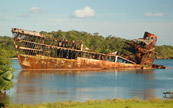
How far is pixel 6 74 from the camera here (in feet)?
36.1

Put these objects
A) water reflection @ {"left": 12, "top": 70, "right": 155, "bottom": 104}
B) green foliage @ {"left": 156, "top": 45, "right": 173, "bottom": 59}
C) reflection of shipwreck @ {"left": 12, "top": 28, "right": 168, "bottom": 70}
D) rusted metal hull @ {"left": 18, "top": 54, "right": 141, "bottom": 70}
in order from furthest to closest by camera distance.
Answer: green foliage @ {"left": 156, "top": 45, "right": 173, "bottom": 59} → rusted metal hull @ {"left": 18, "top": 54, "right": 141, "bottom": 70} → reflection of shipwreck @ {"left": 12, "top": 28, "right": 168, "bottom": 70} → water reflection @ {"left": 12, "top": 70, "right": 155, "bottom": 104}

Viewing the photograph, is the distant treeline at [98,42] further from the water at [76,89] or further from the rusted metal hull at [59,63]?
the water at [76,89]

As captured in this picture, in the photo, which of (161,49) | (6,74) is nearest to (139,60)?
(6,74)

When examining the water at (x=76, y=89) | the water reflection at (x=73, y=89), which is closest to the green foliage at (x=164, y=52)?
the water at (x=76, y=89)

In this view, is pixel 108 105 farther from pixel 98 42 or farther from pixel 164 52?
pixel 164 52

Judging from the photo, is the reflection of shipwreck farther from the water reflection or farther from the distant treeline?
the distant treeline

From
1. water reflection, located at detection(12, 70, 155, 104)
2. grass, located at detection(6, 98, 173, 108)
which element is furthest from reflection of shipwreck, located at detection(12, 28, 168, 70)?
grass, located at detection(6, 98, 173, 108)

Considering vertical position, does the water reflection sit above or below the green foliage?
below

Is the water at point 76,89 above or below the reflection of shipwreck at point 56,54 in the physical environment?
below

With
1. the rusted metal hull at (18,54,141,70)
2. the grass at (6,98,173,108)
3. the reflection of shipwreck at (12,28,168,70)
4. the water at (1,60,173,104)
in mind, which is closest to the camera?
the grass at (6,98,173,108)

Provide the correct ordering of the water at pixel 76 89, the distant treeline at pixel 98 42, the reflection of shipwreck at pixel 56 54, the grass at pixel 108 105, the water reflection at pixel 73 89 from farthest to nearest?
the distant treeline at pixel 98 42, the reflection of shipwreck at pixel 56 54, the water reflection at pixel 73 89, the water at pixel 76 89, the grass at pixel 108 105

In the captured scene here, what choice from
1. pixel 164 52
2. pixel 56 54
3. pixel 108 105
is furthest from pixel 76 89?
pixel 164 52

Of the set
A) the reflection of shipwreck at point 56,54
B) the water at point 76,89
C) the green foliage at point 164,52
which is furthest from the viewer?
the green foliage at point 164,52

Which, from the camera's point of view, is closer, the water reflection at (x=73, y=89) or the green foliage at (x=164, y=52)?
the water reflection at (x=73, y=89)
